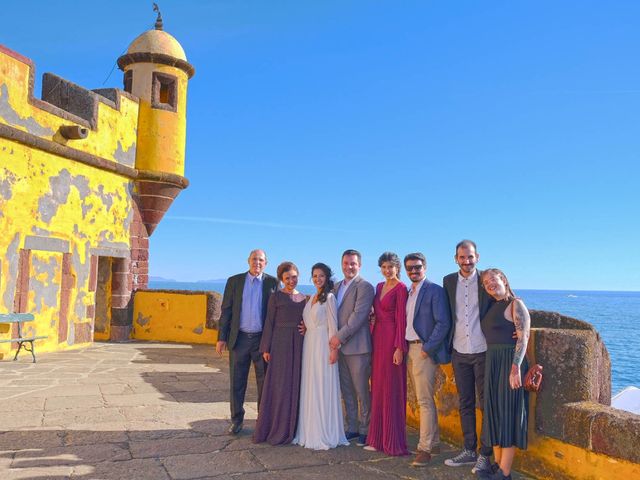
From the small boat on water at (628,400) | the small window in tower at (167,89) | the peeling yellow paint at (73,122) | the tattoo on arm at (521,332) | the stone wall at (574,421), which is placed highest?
the small window in tower at (167,89)

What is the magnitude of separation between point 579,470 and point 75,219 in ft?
32.5

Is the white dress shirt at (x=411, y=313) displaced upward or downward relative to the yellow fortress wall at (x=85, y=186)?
downward

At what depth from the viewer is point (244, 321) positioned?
18.2ft

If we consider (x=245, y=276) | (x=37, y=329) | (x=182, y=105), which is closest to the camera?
(x=245, y=276)

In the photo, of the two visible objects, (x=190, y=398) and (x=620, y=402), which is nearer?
(x=190, y=398)

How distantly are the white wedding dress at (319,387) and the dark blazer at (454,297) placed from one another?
1030 millimetres

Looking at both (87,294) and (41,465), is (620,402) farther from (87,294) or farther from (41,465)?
(41,465)

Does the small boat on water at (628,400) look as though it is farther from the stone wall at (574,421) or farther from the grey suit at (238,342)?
the grey suit at (238,342)

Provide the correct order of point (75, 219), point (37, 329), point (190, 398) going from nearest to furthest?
point (190, 398), point (37, 329), point (75, 219)

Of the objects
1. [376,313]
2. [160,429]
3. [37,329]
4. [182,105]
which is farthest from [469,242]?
[182,105]

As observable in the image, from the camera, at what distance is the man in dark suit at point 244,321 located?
5512 mm

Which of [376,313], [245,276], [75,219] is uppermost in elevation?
[75,219]

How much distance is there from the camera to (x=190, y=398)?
6875 mm

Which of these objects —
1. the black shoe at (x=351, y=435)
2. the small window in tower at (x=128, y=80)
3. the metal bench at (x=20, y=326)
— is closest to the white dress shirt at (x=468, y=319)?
the black shoe at (x=351, y=435)
